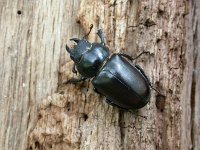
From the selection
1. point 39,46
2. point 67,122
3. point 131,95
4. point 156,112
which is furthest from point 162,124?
point 39,46

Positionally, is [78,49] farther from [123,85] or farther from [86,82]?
[123,85]

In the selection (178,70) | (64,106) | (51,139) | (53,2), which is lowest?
(51,139)

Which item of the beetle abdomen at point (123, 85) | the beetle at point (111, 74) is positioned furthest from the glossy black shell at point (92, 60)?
the beetle abdomen at point (123, 85)

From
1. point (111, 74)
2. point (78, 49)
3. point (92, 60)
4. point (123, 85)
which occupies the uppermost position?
point (78, 49)

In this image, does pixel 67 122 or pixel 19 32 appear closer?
pixel 67 122

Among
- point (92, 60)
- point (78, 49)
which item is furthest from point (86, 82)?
point (78, 49)

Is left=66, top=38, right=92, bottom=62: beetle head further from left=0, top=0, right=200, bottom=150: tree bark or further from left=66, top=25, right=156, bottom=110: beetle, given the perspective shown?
left=0, top=0, right=200, bottom=150: tree bark

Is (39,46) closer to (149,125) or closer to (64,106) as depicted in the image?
(64,106)
